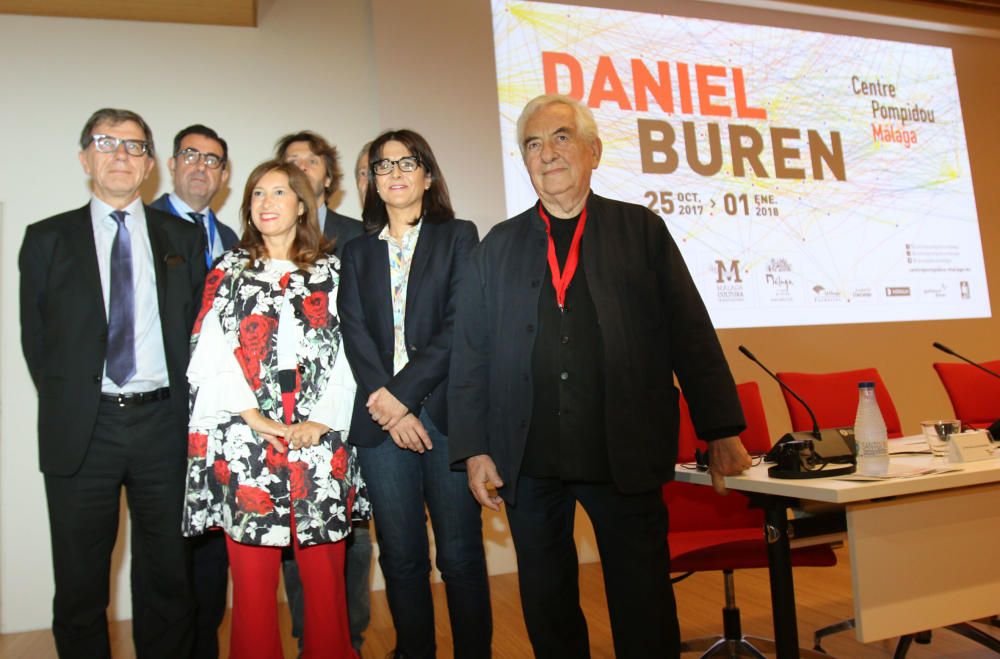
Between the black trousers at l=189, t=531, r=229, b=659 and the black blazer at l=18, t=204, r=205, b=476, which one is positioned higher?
the black blazer at l=18, t=204, r=205, b=476

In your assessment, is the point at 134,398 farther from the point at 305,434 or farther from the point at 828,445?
the point at 828,445

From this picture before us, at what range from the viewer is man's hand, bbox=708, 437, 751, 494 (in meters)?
1.88

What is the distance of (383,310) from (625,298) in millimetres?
730

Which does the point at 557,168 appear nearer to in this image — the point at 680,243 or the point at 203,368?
the point at 203,368

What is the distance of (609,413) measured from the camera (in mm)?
1781

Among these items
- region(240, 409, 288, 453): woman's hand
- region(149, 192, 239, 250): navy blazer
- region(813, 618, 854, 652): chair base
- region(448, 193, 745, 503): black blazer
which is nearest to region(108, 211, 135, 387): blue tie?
region(240, 409, 288, 453): woman's hand

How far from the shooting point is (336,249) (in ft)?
9.22

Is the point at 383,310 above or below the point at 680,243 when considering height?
below

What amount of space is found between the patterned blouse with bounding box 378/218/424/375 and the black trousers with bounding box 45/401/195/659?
697 millimetres

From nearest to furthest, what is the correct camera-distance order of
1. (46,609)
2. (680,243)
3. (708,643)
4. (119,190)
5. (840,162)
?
(119,190)
(708,643)
(46,609)
(680,243)
(840,162)

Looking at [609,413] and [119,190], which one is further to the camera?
[119,190]

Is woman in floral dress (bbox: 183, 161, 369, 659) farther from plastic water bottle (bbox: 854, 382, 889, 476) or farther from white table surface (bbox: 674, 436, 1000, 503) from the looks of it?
plastic water bottle (bbox: 854, 382, 889, 476)

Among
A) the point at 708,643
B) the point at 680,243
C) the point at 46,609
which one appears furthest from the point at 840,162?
the point at 46,609

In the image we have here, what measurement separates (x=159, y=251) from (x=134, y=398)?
47 cm
